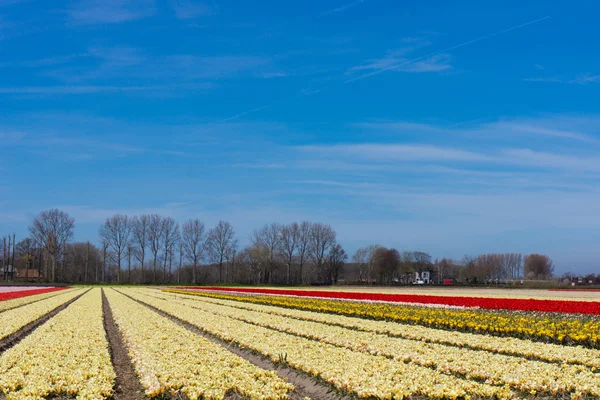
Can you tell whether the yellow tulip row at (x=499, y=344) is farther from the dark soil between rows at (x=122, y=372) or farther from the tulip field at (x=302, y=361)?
the dark soil between rows at (x=122, y=372)

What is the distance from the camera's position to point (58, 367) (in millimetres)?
11531

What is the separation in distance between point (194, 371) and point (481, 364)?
20.3ft

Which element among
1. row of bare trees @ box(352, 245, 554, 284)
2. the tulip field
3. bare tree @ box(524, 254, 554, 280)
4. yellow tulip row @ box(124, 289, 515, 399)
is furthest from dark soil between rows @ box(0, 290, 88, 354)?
bare tree @ box(524, 254, 554, 280)

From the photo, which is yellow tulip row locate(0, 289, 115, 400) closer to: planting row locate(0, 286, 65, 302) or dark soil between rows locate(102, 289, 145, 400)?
dark soil between rows locate(102, 289, 145, 400)

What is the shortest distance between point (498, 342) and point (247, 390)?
8572 millimetres

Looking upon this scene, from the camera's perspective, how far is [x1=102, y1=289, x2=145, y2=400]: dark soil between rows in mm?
10297

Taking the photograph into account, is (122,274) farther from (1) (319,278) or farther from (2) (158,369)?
(2) (158,369)

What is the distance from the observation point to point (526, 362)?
463 inches

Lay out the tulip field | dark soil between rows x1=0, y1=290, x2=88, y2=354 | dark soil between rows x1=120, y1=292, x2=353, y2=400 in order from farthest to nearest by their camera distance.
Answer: dark soil between rows x1=0, y1=290, x2=88, y2=354
dark soil between rows x1=120, y1=292, x2=353, y2=400
the tulip field

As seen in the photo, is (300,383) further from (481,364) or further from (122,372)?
(122,372)

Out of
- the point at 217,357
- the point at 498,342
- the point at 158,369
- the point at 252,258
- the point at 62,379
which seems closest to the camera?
the point at 62,379

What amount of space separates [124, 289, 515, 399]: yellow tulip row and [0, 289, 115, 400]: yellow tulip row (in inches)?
157

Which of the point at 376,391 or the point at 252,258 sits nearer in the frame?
the point at 376,391

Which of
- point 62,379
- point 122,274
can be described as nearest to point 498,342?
point 62,379
